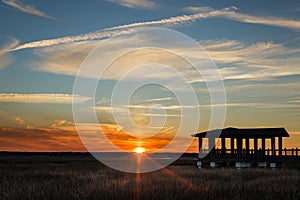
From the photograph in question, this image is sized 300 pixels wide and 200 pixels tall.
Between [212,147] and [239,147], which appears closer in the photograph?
[239,147]

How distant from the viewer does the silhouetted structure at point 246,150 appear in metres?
46.5

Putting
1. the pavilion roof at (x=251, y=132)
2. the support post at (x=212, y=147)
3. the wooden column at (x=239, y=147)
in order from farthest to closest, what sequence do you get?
the support post at (x=212, y=147)
the wooden column at (x=239, y=147)
the pavilion roof at (x=251, y=132)

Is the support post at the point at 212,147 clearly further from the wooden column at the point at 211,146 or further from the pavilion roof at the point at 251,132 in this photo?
the pavilion roof at the point at 251,132

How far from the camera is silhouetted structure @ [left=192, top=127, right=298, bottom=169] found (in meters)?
46.5

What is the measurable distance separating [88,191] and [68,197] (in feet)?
3.73

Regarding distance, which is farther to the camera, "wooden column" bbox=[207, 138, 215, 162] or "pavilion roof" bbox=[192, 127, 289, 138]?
"wooden column" bbox=[207, 138, 215, 162]

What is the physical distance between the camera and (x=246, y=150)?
4888cm

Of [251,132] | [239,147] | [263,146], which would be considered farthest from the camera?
[239,147]

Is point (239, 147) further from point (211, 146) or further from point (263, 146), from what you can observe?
point (211, 146)

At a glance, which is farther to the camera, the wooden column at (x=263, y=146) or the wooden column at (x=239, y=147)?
the wooden column at (x=239, y=147)

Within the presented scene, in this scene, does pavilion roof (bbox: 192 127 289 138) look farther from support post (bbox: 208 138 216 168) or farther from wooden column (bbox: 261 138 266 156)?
wooden column (bbox: 261 138 266 156)

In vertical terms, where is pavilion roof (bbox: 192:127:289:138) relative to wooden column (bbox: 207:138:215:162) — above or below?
above

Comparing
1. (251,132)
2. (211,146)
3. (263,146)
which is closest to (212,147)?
(211,146)

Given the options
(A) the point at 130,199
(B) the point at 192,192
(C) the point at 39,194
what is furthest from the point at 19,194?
(B) the point at 192,192
